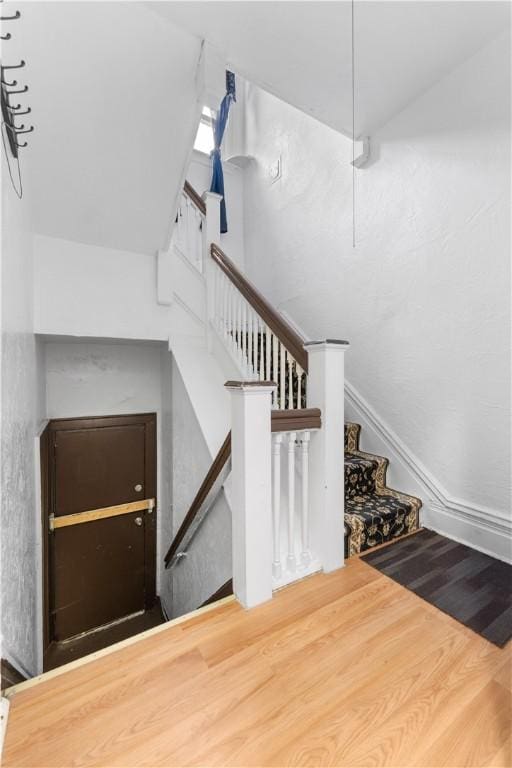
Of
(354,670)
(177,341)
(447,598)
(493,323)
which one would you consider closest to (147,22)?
(177,341)

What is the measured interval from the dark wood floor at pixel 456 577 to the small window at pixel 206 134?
4.70m

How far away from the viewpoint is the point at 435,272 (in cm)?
213

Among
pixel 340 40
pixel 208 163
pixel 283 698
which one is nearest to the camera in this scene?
pixel 283 698

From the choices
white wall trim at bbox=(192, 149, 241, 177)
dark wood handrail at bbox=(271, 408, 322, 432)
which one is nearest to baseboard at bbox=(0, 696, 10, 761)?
dark wood handrail at bbox=(271, 408, 322, 432)

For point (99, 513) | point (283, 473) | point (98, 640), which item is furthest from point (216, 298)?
point (98, 640)

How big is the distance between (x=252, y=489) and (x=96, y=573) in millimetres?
2550

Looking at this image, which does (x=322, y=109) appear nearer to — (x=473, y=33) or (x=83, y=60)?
(x=473, y=33)

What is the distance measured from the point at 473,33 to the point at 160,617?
4.97m

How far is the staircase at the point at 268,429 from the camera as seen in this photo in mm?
1524

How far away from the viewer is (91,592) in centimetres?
309

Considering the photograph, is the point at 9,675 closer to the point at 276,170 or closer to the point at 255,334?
the point at 255,334

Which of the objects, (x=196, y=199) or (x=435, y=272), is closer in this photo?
(x=435, y=272)

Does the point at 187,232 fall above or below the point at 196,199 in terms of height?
below

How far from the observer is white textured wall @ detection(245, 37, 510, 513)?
1856 mm
